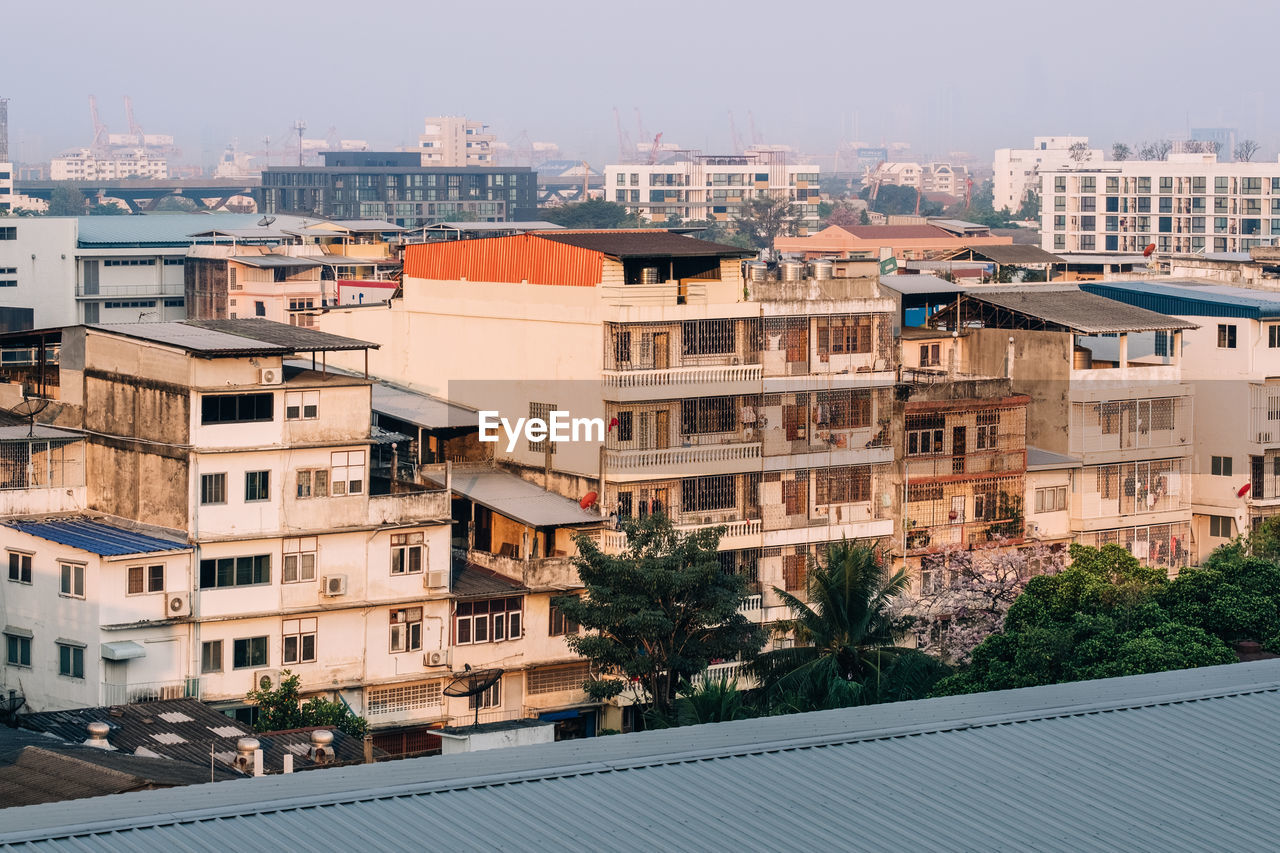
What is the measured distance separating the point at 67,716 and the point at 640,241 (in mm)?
14958

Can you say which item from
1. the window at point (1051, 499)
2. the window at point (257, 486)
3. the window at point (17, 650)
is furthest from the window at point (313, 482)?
the window at point (1051, 499)

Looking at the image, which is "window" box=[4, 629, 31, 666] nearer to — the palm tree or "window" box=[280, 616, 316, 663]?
"window" box=[280, 616, 316, 663]

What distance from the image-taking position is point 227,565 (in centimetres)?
3030

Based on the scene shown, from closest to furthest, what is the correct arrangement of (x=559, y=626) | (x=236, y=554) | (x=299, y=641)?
(x=236, y=554), (x=299, y=641), (x=559, y=626)

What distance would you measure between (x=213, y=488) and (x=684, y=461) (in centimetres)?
902

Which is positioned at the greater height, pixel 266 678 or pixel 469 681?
pixel 266 678

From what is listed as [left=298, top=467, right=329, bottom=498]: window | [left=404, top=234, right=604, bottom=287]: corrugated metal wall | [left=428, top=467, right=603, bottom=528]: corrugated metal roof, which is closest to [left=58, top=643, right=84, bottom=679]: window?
[left=298, top=467, right=329, bottom=498]: window

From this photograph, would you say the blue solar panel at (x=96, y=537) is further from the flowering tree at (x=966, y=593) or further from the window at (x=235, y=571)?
the flowering tree at (x=966, y=593)

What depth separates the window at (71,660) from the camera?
29.6m

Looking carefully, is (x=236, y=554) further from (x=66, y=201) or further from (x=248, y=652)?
(x=66, y=201)

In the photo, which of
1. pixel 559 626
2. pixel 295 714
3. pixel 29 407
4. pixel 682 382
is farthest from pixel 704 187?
pixel 295 714

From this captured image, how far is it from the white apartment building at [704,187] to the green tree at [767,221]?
17349 millimetres

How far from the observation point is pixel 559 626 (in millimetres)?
33750

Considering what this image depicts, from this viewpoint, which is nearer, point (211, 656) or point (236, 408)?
point (211, 656)
